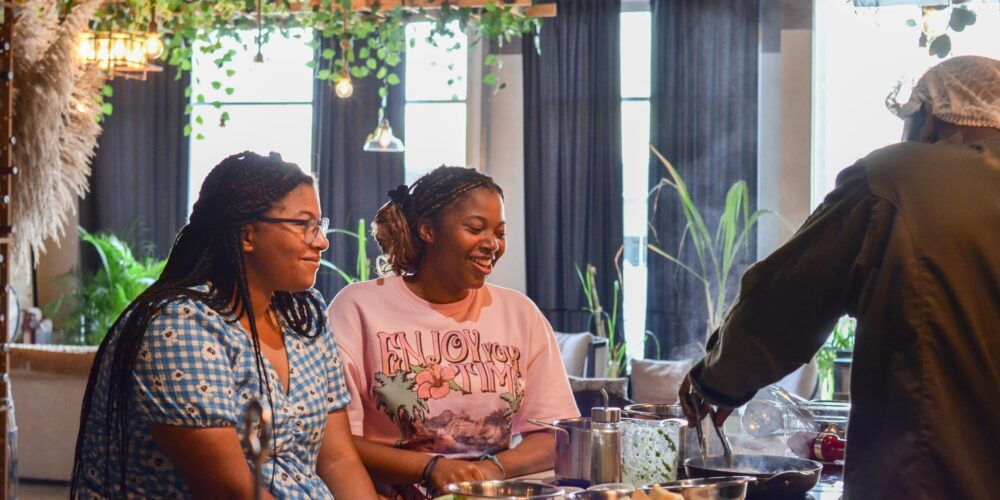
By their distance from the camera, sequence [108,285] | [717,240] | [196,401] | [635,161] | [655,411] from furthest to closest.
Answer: [108,285]
[635,161]
[717,240]
[655,411]
[196,401]

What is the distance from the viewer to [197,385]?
1948 mm

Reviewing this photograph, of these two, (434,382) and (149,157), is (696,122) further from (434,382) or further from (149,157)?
(434,382)

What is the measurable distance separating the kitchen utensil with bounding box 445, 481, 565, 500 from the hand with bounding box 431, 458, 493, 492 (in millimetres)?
480

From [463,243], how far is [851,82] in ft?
18.4

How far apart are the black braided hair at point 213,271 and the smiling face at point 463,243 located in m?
0.44

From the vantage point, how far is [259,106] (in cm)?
899

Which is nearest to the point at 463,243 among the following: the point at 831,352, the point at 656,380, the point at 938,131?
the point at 938,131

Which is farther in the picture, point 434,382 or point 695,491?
point 434,382

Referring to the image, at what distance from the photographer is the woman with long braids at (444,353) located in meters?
2.53

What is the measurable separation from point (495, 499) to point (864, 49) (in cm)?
651

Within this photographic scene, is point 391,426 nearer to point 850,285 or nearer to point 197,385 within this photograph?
point 197,385

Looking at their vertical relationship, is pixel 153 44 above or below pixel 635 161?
above

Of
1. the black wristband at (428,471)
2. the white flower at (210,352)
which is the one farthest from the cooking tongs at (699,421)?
the white flower at (210,352)

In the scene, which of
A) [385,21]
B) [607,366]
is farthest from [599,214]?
[385,21]
